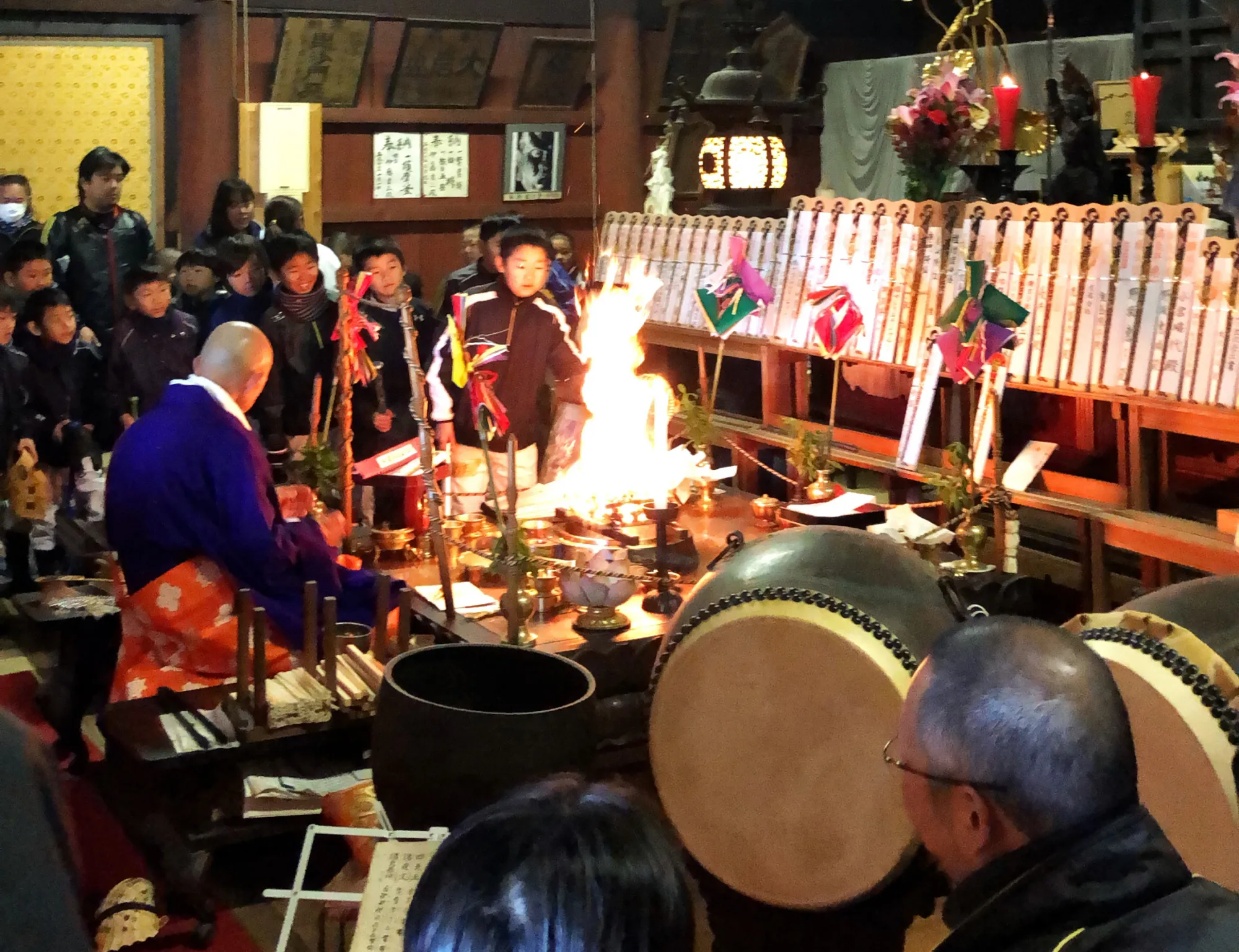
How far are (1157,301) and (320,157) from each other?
18.5 feet

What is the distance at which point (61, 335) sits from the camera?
Result: 19.0 feet

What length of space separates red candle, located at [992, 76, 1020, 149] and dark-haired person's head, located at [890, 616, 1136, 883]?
137 inches

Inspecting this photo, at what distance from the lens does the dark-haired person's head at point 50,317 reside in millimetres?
5754

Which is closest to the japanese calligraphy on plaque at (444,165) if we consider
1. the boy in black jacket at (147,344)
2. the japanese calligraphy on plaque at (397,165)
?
the japanese calligraphy on plaque at (397,165)

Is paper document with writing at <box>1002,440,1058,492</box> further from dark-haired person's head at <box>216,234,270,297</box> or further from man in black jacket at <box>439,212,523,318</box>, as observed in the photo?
dark-haired person's head at <box>216,234,270,297</box>

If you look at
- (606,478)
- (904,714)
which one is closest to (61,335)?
(606,478)

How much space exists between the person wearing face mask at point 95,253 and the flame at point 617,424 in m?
2.55

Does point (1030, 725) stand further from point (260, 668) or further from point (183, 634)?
point (183, 634)

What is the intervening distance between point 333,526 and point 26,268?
230 cm

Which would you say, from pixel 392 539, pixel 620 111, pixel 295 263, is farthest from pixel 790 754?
pixel 620 111

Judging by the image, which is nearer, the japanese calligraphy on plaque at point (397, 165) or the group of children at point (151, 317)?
the group of children at point (151, 317)

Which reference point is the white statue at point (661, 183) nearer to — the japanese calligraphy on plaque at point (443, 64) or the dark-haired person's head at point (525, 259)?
the japanese calligraphy on plaque at point (443, 64)

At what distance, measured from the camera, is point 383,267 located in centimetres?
569

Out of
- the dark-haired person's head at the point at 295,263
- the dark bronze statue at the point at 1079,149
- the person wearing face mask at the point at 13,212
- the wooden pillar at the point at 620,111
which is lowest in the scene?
the dark-haired person's head at the point at 295,263
